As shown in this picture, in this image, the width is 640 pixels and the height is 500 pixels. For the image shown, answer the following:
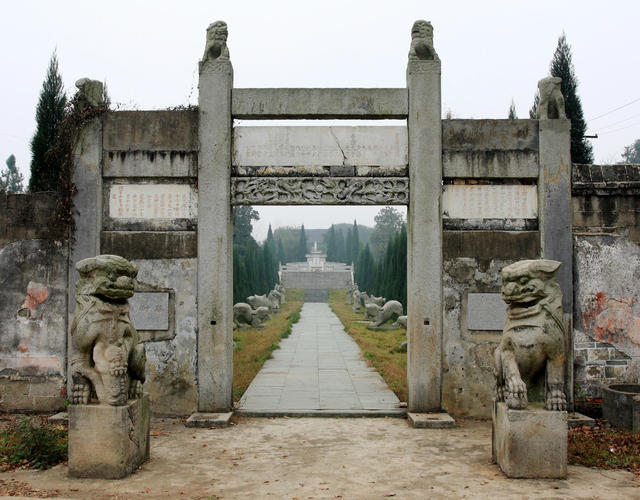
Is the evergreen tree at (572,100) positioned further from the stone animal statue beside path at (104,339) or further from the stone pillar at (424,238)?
the stone animal statue beside path at (104,339)

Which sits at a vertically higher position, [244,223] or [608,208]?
[244,223]

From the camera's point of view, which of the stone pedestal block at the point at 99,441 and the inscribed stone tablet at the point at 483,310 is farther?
the inscribed stone tablet at the point at 483,310

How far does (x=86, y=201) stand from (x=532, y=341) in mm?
5394

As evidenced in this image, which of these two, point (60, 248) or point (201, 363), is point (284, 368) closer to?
point (201, 363)

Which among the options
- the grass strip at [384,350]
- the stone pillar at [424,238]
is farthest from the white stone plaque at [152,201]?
the grass strip at [384,350]

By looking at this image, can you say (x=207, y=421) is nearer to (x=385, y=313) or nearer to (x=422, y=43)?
(x=422, y=43)

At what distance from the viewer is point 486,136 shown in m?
7.77

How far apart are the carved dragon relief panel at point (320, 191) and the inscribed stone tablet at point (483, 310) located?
1.48 metres

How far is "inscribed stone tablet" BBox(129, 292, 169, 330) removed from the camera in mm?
7613

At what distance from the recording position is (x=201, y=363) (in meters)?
7.52

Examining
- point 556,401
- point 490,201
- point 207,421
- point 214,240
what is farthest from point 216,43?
point 556,401

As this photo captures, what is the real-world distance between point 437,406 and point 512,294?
2453 millimetres

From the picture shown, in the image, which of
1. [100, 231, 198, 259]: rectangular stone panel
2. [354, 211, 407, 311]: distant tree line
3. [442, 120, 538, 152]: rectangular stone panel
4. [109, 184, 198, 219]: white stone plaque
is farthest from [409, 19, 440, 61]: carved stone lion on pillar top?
[354, 211, 407, 311]: distant tree line

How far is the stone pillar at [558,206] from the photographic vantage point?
7.62m
